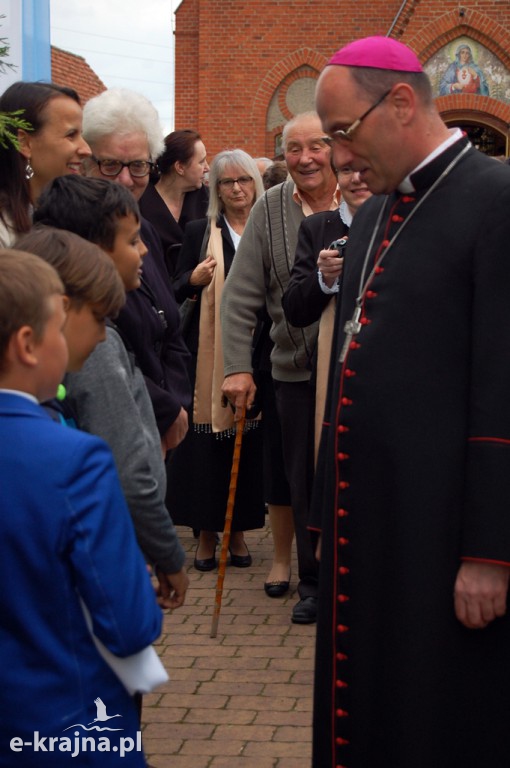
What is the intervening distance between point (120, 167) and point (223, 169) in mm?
2050

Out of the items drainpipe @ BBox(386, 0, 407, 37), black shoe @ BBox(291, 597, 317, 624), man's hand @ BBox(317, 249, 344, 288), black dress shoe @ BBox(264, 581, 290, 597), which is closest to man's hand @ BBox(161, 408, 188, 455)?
man's hand @ BBox(317, 249, 344, 288)

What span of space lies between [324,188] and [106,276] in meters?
3.10

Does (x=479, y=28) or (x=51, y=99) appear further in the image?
(x=479, y=28)

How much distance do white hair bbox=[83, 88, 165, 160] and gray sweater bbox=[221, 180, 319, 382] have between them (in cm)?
125

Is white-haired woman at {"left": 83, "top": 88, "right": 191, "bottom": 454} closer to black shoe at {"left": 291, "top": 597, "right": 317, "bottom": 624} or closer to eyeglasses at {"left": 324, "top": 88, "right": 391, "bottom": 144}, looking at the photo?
eyeglasses at {"left": 324, "top": 88, "right": 391, "bottom": 144}

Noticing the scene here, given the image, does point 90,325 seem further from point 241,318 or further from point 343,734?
point 241,318

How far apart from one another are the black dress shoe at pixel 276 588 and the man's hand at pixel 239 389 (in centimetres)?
91

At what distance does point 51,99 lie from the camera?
13.0 ft

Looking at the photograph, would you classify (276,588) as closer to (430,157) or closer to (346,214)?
(346,214)

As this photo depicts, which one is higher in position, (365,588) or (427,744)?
(365,588)

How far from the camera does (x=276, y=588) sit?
6004 millimetres

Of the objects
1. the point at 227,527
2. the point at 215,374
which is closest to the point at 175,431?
the point at 227,527

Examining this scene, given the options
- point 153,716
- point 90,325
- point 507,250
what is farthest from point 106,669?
point 153,716

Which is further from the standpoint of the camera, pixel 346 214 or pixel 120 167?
pixel 346 214
